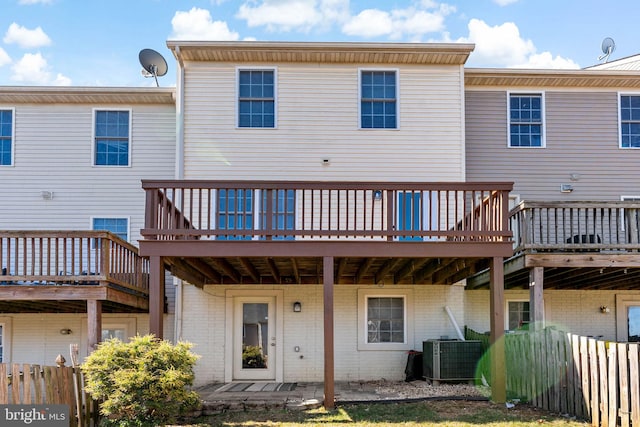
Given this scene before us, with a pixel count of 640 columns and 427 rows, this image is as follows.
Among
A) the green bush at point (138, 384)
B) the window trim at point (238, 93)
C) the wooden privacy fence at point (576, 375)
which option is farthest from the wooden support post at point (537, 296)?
the window trim at point (238, 93)

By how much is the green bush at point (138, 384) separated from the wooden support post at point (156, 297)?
3.13ft

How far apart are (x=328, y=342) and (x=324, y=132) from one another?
535 cm

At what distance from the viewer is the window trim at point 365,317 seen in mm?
13328

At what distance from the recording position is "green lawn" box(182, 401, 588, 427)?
854cm

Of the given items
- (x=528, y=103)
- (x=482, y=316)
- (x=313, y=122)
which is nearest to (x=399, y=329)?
(x=482, y=316)

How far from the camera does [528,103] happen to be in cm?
1444

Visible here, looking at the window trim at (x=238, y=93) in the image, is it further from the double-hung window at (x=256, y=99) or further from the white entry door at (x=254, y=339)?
the white entry door at (x=254, y=339)

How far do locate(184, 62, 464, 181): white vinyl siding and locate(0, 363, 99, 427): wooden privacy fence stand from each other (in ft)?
19.2

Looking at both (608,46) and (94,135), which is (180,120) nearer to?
(94,135)

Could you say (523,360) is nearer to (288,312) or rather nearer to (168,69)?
(288,312)

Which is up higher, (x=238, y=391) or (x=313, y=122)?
(x=313, y=122)

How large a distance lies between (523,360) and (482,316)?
3906mm

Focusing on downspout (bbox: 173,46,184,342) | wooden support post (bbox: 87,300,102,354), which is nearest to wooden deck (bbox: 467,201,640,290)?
downspout (bbox: 173,46,184,342)

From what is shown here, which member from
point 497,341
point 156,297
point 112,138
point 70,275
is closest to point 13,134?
point 112,138
